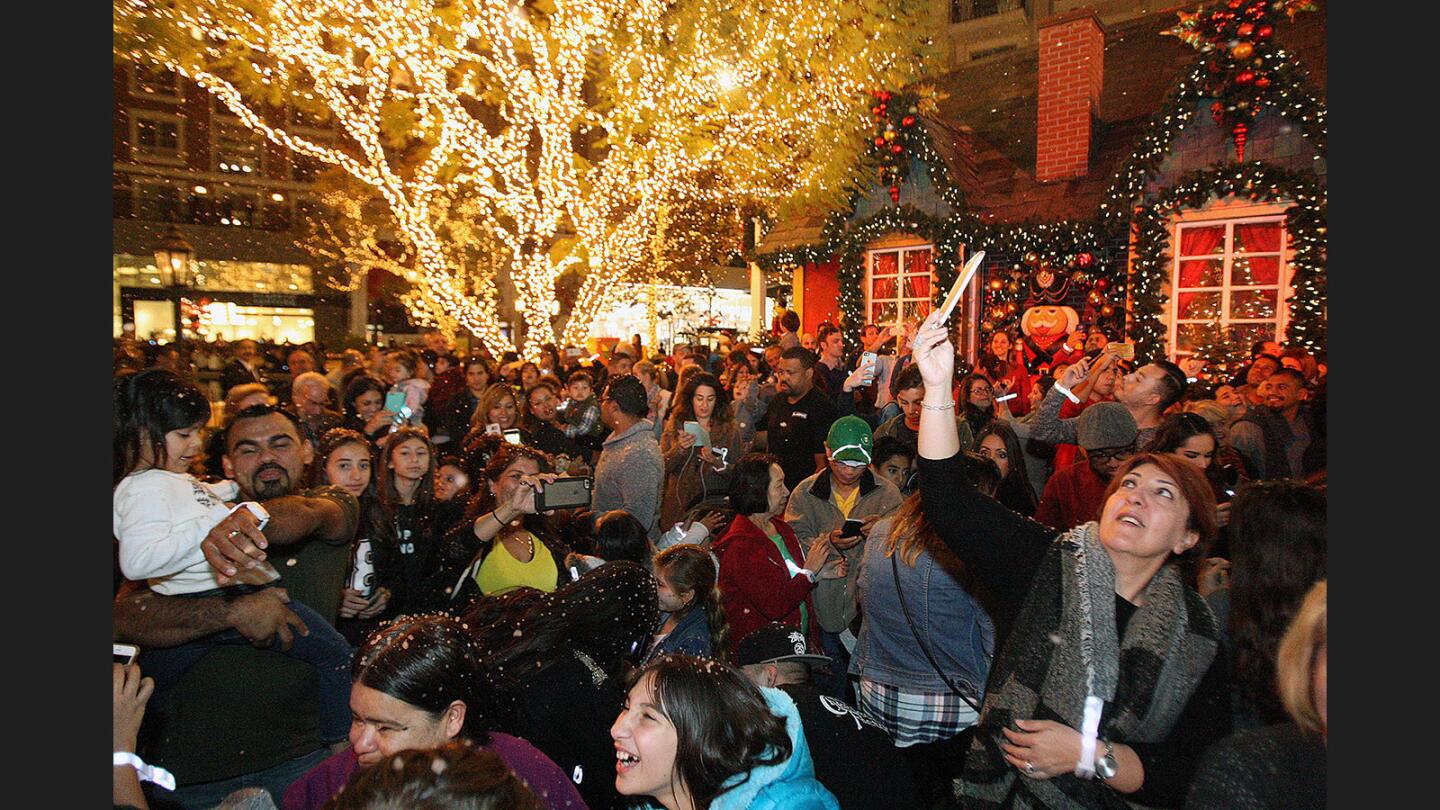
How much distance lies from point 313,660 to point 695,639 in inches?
52.0

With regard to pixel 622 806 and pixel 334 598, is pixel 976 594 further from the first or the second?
pixel 334 598

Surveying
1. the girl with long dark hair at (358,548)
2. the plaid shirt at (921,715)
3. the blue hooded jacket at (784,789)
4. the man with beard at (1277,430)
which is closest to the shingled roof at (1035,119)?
the man with beard at (1277,430)

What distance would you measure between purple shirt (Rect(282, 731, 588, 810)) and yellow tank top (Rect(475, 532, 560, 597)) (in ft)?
4.45

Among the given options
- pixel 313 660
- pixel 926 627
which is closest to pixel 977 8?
pixel 926 627

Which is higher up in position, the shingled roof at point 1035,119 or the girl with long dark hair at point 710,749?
the shingled roof at point 1035,119

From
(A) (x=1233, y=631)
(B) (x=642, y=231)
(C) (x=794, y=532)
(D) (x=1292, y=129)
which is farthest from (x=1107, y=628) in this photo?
(B) (x=642, y=231)

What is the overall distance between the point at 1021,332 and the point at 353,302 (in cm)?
2511

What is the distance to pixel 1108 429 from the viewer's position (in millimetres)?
4320

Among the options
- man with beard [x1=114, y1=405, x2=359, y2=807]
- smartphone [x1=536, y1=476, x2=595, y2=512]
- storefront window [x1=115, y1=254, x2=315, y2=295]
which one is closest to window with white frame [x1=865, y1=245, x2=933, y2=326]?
smartphone [x1=536, y1=476, x2=595, y2=512]

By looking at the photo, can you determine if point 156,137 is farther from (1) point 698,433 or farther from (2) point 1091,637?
(2) point 1091,637

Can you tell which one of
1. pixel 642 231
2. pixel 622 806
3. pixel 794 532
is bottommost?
pixel 622 806

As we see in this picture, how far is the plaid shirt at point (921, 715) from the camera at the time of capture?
315cm

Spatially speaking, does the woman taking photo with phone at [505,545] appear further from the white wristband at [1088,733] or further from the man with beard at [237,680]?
the white wristband at [1088,733]

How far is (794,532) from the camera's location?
176 inches
